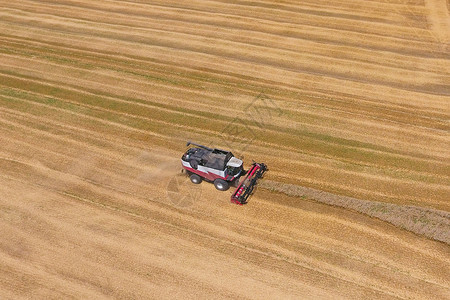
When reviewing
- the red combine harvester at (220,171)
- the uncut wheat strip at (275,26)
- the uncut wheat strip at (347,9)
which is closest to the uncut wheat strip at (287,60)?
the uncut wheat strip at (275,26)

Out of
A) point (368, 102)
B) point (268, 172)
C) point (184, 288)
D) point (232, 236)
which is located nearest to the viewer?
point (184, 288)

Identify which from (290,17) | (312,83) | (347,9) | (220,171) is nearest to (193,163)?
(220,171)

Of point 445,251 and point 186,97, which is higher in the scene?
point 186,97

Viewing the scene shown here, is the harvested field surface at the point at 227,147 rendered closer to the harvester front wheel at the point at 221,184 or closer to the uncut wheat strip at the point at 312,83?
the uncut wheat strip at the point at 312,83

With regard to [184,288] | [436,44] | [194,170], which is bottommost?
[184,288]

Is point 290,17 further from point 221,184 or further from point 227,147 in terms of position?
point 221,184

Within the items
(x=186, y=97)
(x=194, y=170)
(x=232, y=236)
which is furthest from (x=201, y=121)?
(x=232, y=236)

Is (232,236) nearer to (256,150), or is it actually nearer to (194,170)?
(194,170)
